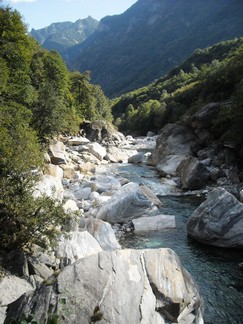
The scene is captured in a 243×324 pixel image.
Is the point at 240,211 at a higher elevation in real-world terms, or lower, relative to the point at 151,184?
higher

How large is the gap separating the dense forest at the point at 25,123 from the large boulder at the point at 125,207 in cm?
526

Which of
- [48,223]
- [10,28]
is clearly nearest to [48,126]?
[10,28]

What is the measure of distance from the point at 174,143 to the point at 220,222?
24.6 m

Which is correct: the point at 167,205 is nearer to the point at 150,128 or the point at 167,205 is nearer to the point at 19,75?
the point at 19,75

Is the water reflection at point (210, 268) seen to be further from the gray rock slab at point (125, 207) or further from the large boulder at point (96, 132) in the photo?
the large boulder at point (96, 132)

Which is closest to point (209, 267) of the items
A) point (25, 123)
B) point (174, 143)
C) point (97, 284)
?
point (97, 284)

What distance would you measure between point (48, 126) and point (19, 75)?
18.4 ft

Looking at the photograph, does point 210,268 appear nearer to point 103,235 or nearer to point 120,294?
point 103,235

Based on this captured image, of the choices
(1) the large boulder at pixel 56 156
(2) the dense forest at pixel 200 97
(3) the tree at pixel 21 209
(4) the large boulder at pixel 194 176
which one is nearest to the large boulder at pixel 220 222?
(3) the tree at pixel 21 209

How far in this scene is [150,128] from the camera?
9962 cm

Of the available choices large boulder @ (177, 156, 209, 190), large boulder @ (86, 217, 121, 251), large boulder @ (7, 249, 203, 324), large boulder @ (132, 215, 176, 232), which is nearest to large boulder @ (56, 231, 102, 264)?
large boulder @ (86, 217, 121, 251)

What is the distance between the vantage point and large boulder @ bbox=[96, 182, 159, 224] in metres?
19.4

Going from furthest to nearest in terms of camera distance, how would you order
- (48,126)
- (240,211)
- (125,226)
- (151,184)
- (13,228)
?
1. (48,126)
2. (151,184)
3. (125,226)
4. (240,211)
5. (13,228)

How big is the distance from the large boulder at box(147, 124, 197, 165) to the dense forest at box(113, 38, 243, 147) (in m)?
1.67
